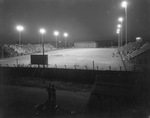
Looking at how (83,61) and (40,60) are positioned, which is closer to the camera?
(40,60)

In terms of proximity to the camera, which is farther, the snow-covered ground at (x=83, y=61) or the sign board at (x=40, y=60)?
the snow-covered ground at (x=83, y=61)

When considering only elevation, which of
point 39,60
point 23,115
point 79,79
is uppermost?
point 39,60

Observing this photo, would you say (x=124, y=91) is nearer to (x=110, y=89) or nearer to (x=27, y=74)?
(x=110, y=89)

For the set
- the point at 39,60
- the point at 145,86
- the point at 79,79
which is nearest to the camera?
the point at 145,86

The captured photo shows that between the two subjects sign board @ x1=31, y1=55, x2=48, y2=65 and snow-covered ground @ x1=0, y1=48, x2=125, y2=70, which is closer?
sign board @ x1=31, y1=55, x2=48, y2=65

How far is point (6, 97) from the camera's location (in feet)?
41.4

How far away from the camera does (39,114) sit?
9.05 m

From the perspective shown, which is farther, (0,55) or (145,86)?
(0,55)

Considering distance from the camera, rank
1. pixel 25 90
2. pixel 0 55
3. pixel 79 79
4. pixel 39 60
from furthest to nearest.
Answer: pixel 0 55
pixel 39 60
pixel 79 79
pixel 25 90

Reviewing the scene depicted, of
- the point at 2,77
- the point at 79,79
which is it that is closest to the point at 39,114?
the point at 79,79

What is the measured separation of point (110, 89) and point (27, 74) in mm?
13160

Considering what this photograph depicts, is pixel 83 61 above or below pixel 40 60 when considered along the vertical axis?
below

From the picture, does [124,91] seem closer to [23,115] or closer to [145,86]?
[145,86]

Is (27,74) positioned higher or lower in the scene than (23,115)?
higher
